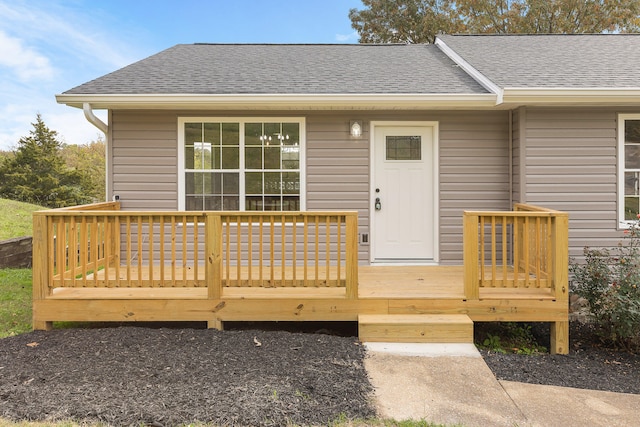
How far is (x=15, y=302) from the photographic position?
5.67 m

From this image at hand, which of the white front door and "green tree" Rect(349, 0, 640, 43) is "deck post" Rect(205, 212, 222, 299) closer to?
the white front door

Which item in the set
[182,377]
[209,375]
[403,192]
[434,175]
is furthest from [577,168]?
[182,377]

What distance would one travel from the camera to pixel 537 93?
507cm

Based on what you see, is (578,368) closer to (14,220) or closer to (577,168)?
(577,168)

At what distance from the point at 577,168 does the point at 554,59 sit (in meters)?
2.05

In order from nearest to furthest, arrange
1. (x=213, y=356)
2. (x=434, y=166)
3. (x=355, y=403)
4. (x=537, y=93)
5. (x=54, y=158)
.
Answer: (x=355, y=403), (x=213, y=356), (x=537, y=93), (x=434, y=166), (x=54, y=158)

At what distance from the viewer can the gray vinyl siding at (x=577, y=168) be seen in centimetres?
553

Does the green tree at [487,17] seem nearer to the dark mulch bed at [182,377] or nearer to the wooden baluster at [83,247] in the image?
the dark mulch bed at [182,377]

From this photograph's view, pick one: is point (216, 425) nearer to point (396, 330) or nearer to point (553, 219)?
point (396, 330)

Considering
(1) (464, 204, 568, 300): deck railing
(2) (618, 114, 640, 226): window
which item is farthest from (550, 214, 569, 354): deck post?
(2) (618, 114, 640, 226): window

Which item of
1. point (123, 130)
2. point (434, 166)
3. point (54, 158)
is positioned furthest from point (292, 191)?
point (54, 158)

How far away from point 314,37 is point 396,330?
86.6 feet

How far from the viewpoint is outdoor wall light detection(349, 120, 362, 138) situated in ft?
19.2

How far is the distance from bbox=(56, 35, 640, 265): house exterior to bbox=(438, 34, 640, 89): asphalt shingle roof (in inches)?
2.3
